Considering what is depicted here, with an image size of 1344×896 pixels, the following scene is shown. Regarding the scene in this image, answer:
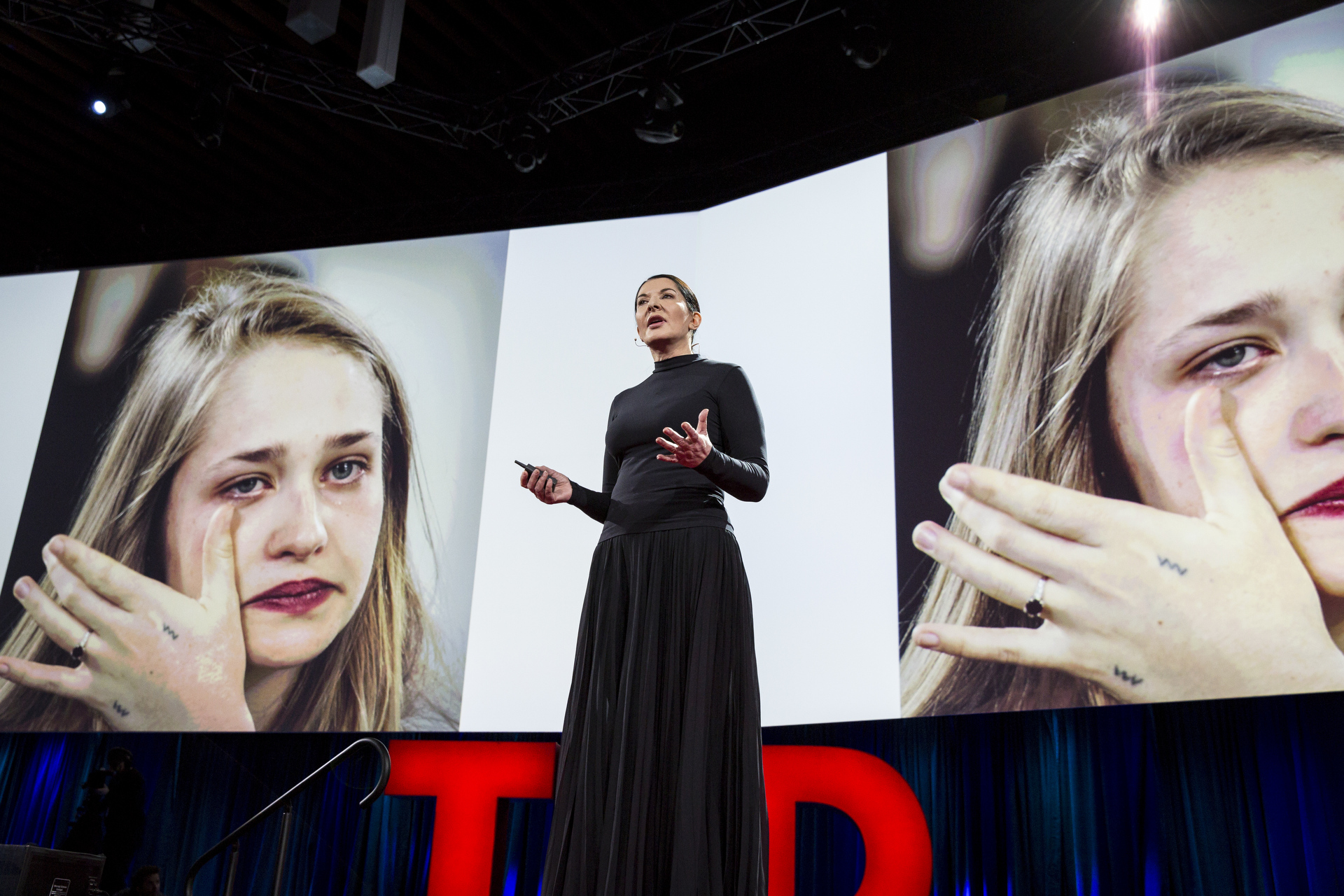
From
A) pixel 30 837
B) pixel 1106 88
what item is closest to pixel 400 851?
pixel 30 837

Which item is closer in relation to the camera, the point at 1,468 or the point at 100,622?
the point at 100,622

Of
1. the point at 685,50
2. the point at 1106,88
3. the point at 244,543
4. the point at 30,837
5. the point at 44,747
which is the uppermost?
the point at 685,50

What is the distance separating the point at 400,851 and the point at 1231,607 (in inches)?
151

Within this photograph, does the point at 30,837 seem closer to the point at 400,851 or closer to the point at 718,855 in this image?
the point at 400,851

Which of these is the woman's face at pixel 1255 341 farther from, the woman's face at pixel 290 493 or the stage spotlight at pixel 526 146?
the woman's face at pixel 290 493

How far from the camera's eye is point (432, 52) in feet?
17.2

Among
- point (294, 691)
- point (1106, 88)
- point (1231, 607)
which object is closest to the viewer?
point (1231, 607)

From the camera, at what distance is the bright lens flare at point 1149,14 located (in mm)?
3994

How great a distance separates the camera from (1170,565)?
3.33 metres

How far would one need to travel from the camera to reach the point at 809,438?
4332 millimetres

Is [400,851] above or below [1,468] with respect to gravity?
below

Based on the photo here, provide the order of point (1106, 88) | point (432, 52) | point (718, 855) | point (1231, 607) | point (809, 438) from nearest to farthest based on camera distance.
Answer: point (718, 855) < point (1231, 607) < point (1106, 88) < point (809, 438) < point (432, 52)

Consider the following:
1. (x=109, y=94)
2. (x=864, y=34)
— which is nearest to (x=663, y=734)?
(x=864, y=34)

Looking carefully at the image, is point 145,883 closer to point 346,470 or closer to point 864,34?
point 346,470
